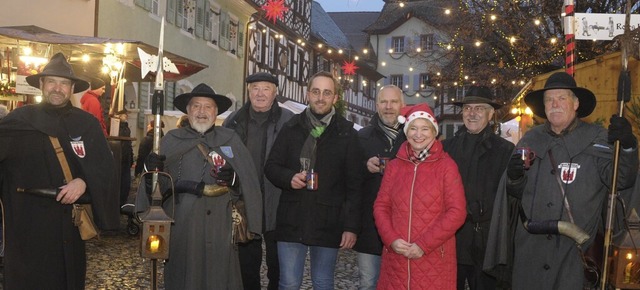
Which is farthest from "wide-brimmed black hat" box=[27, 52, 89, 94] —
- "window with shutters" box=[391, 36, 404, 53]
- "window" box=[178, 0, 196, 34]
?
"window with shutters" box=[391, 36, 404, 53]

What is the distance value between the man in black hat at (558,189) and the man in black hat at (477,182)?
436 millimetres

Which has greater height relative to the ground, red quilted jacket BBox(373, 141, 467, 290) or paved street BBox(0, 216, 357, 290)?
red quilted jacket BBox(373, 141, 467, 290)

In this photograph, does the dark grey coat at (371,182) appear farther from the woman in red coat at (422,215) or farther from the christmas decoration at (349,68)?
the christmas decoration at (349,68)

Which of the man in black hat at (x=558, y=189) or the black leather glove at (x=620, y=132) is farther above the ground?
the black leather glove at (x=620, y=132)

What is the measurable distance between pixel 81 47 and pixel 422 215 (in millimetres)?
9522

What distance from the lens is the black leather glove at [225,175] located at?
5367mm

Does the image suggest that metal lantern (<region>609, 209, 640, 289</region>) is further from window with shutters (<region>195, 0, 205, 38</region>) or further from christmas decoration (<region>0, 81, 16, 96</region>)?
window with shutters (<region>195, 0, 205, 38</region>)

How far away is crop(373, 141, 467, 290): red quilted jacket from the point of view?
495 cm

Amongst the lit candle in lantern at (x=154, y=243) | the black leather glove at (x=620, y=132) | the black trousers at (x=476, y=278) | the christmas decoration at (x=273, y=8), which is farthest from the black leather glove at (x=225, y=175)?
the christmas decoration at (x=273, y=8)

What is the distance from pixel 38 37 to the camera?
1140 centimetres

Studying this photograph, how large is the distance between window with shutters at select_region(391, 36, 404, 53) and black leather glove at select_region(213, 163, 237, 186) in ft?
186

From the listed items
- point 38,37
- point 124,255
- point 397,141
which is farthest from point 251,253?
point 38,37

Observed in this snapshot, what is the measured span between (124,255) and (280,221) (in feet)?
15.7

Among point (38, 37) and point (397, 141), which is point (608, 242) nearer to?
point (397, 141)
